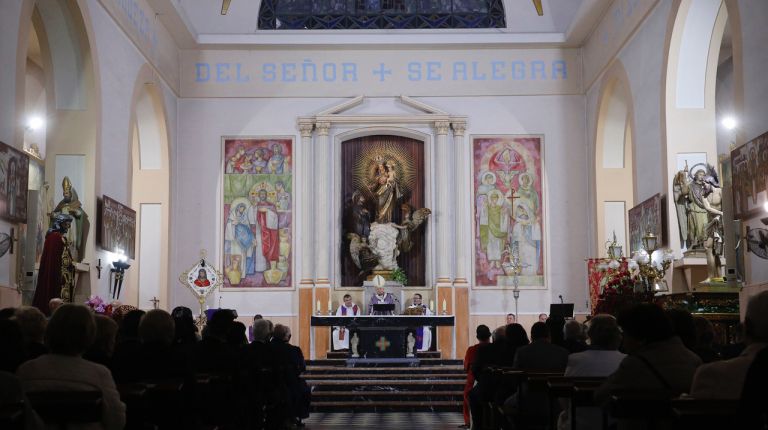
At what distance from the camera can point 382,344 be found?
15.6 metres

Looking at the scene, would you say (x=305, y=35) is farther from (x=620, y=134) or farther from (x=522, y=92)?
(x=620, y=134)

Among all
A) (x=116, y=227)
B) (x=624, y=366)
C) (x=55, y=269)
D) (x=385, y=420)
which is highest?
(x=116, y=227)

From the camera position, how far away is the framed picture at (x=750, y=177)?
10.8 m

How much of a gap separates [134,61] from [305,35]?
410cm

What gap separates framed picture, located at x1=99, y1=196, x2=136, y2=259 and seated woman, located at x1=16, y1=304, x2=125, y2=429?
10.5 metres

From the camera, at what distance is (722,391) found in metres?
4.09

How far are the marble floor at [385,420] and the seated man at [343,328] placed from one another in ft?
16.7

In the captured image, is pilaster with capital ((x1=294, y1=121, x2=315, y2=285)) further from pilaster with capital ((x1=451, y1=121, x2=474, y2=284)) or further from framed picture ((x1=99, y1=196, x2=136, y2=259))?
framed picture ((x1=99, y1=196, x2=136, y2=259))

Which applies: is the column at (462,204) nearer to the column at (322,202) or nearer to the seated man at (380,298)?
the seated man at (380,298)

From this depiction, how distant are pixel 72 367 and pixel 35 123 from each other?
16324 mm

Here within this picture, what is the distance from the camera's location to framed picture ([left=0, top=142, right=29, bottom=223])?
10.9 m

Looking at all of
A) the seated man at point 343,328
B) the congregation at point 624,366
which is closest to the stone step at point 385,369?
the seated man at point 343,328

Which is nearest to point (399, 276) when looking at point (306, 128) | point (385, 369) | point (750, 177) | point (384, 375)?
point (306, 128)

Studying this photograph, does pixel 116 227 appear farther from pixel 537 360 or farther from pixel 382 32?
pixel 537 360
